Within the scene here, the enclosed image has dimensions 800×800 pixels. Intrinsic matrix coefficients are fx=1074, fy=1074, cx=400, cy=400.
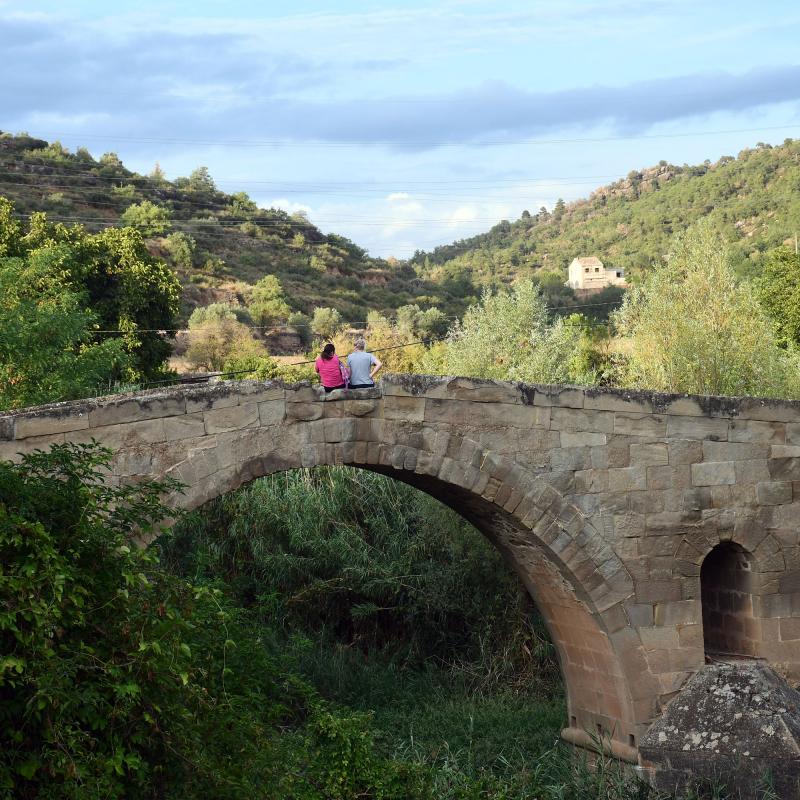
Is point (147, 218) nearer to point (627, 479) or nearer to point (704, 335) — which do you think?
point (704, 335)

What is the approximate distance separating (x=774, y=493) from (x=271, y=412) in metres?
4.72

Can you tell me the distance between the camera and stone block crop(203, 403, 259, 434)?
26.5 ft

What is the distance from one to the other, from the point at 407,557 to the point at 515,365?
8725 millimetres

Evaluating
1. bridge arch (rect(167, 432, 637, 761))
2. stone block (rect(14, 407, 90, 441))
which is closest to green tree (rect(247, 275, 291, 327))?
bridge arch (rect(167, 432, 637, 761))

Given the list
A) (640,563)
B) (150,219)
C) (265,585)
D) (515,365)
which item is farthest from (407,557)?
(150,219)

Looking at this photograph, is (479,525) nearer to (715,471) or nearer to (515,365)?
(715,471)

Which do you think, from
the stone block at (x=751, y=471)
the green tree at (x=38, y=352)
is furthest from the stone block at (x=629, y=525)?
the green tree at (x=38, y=352)

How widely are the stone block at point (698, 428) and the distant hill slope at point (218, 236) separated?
30.9 metres

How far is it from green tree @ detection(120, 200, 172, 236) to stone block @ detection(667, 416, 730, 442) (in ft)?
115

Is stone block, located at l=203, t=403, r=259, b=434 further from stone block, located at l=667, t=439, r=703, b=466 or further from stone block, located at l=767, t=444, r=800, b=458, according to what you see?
stone block, located at l=767, t=444, r=800, b=458

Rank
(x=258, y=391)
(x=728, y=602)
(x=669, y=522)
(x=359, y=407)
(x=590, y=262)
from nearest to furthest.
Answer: (x=258, y=391), (x=359, y=407), (x=669, y=522), (x=728, y=602), (x=590, y=262)

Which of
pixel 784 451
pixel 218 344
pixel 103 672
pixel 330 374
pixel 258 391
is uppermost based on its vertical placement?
pixel 218 344

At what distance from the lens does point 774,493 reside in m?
9.82

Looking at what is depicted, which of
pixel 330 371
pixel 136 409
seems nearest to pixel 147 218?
pixel 330 371
